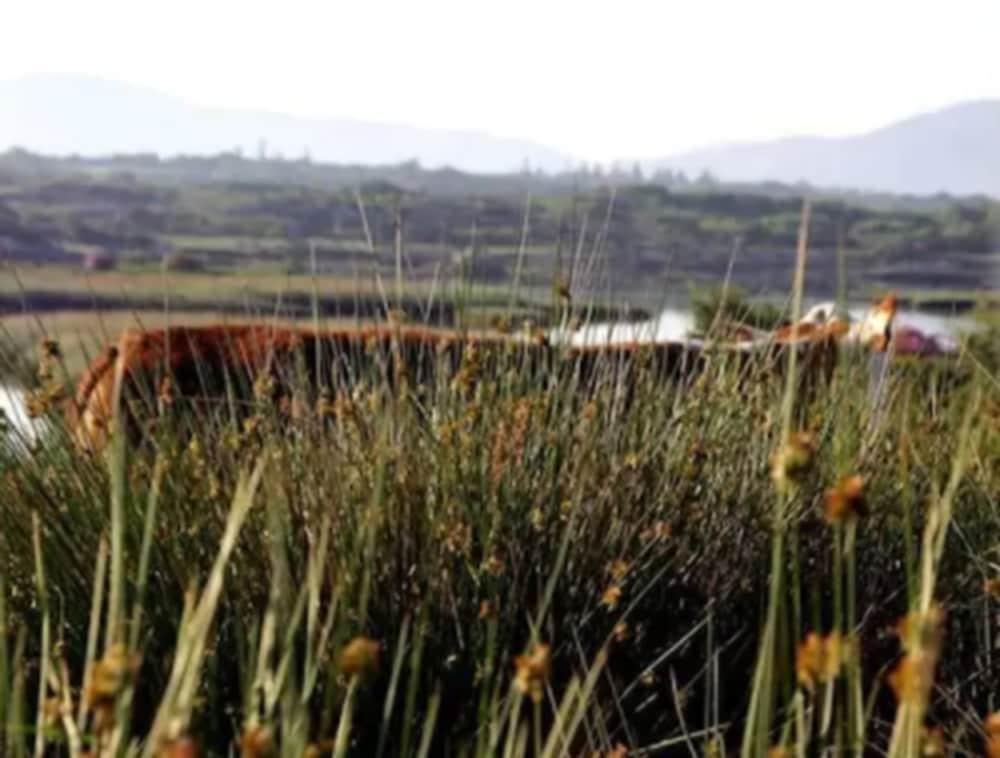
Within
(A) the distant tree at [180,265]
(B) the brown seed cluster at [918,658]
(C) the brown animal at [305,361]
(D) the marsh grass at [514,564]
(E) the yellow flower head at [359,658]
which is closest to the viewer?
(B) the brown seed cluster at [918,658]

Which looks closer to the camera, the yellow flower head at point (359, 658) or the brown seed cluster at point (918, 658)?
the brown seed cluster at point (918, 658)

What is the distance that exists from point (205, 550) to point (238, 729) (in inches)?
23.9

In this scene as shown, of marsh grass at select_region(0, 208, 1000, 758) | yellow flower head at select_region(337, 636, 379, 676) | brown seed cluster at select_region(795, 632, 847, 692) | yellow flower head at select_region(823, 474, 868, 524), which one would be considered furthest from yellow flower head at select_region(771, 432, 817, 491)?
marsh grass at select_region(0, 208, 1000, 758)

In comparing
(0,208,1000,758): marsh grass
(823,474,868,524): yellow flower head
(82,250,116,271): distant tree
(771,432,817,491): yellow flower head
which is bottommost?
(0,208,1000,758): marsh grass

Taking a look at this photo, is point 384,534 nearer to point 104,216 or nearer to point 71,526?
point 71,526

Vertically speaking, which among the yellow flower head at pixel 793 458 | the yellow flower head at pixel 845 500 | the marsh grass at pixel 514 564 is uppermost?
the yellow flower head at pixel 793 458

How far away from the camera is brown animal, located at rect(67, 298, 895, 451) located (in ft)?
12.5

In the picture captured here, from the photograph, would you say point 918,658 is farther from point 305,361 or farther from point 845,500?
point 305,361

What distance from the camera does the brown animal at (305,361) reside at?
3.82 meters

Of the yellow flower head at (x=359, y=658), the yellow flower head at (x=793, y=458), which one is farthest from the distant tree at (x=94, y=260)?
the yellow flower head at (x=793, y=458)

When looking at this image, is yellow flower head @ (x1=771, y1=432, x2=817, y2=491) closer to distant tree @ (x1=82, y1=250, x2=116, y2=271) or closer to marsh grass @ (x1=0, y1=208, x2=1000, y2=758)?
marsh grass @ (x1=0, y1=208, x2=1000, y2=758)

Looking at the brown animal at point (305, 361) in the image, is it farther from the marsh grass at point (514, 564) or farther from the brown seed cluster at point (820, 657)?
the brown seed cluster at point (820, 657)

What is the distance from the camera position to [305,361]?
553 centimetres

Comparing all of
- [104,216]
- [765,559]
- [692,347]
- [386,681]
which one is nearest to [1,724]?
[386,681]
